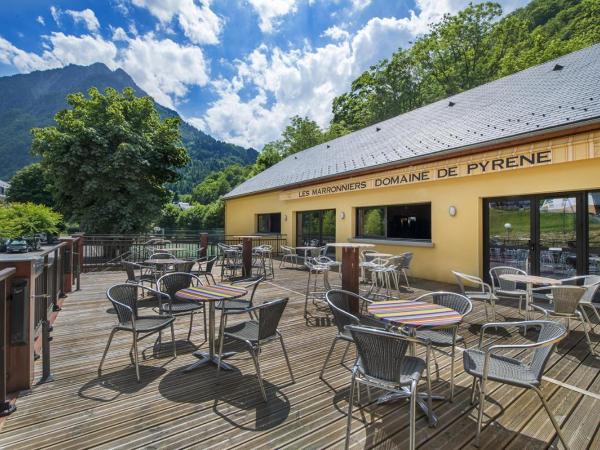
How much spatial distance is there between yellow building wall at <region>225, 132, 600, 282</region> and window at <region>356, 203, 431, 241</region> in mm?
257

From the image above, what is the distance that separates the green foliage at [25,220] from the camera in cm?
556

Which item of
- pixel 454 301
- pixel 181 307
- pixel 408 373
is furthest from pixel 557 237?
pixel 181 307

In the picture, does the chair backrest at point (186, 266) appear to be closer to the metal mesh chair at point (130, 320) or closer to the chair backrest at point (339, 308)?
the metal mesh chair at point (130, 320)

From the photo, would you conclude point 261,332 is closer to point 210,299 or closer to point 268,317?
point 268,317

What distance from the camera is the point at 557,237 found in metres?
5.94

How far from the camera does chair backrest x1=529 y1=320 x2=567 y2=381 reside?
74.4 inches

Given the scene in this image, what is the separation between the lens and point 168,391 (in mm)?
2703

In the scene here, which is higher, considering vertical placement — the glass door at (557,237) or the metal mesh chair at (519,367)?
the glass door at (557,237)

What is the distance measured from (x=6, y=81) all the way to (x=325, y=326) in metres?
186

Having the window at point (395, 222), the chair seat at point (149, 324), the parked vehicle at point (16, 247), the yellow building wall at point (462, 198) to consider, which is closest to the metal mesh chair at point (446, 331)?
the chair seat at point (149, 324)

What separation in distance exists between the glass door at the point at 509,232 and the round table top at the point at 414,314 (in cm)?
487

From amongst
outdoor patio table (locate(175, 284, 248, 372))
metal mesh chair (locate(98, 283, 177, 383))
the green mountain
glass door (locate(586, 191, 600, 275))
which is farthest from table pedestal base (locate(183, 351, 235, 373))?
the green mountain

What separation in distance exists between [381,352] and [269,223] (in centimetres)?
1451

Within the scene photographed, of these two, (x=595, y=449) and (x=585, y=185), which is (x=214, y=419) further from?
(x=585, y=185)
